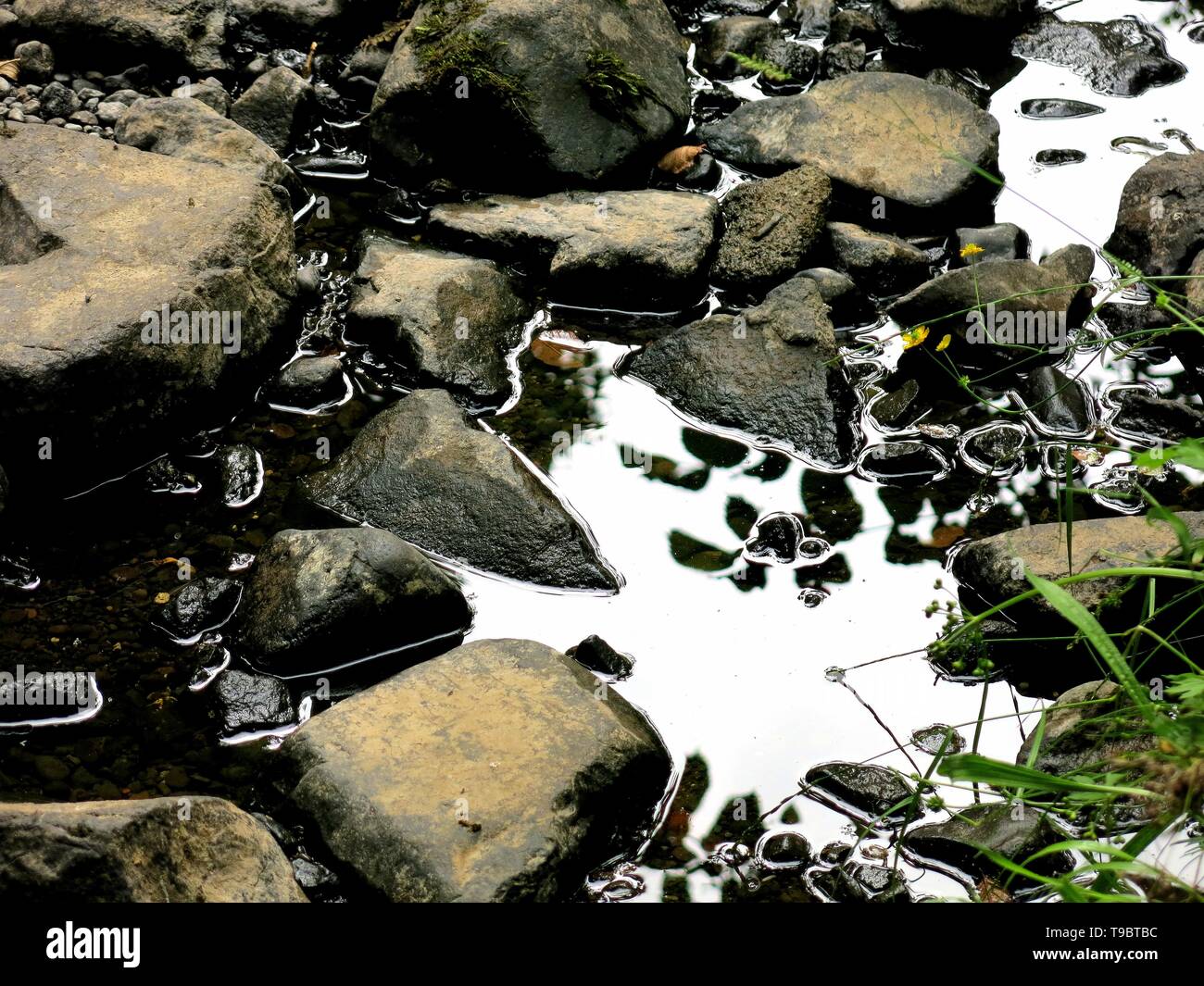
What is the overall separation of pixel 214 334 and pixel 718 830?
2.58 metres

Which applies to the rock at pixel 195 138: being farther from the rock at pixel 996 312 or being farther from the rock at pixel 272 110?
the rock at pixel 996 312

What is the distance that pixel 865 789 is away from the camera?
3.48 meters

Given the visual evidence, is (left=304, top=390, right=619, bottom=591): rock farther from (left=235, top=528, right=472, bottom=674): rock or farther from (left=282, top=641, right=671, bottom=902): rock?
(left=282, top=641, right=671, bottom=902): rock

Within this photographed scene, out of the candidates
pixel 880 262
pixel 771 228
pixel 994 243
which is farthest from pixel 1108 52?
pixel 771 228

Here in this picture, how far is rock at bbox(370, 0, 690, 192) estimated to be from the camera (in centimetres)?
572

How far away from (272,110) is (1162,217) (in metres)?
4.03

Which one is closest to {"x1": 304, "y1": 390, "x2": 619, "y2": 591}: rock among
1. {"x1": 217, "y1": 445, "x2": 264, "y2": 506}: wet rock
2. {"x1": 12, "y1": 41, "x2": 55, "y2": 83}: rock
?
{"x1": 217, "y1": 445, "x2": 264, "y2": 506}: wet rock

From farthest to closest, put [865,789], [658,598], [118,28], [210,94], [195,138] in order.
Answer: [118,28] → [210,94] → [195,138] → [658,598] → [865,789]

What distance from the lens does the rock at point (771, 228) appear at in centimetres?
533

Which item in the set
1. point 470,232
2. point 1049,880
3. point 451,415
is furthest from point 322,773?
point 470,232

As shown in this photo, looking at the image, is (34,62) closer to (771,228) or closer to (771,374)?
(771,228)

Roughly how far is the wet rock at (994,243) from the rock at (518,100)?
1.48 metres

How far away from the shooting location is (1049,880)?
2.37 m

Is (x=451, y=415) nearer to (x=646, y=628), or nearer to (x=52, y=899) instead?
(x=646, y=628)
